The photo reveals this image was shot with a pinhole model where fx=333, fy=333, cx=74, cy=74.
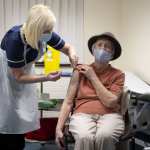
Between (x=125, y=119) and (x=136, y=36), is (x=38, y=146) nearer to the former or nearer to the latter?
(x=125, y=119)

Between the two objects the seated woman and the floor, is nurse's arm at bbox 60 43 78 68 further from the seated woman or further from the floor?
the floor

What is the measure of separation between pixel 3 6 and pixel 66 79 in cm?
124

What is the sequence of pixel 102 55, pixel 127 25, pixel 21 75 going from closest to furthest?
1. pixel 21 75
2. pixel 102 55
3. pixel 127 25

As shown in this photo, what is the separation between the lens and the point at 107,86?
8.41 ft

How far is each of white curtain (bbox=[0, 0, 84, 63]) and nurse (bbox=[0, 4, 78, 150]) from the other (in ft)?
6.98

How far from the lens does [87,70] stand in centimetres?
252

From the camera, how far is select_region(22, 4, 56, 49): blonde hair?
1.94 meters

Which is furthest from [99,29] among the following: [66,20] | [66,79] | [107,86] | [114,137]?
[114,137]

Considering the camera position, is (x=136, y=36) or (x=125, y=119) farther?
(x=136, y=36)

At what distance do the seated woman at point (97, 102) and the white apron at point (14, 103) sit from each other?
0.32m

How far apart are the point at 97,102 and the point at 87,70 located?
0.83 ft

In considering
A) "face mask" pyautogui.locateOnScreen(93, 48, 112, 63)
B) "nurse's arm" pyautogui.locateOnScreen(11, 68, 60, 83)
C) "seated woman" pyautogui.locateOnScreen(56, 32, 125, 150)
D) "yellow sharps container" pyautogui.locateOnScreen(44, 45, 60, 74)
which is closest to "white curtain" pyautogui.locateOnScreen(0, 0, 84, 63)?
"yellow sharps container" pyautogui.locateOnScreen(44, 45, 60, 74)

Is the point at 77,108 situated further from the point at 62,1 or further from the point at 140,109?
the point at 62,1

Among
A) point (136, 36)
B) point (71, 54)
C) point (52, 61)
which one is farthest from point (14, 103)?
point (136, 36)
